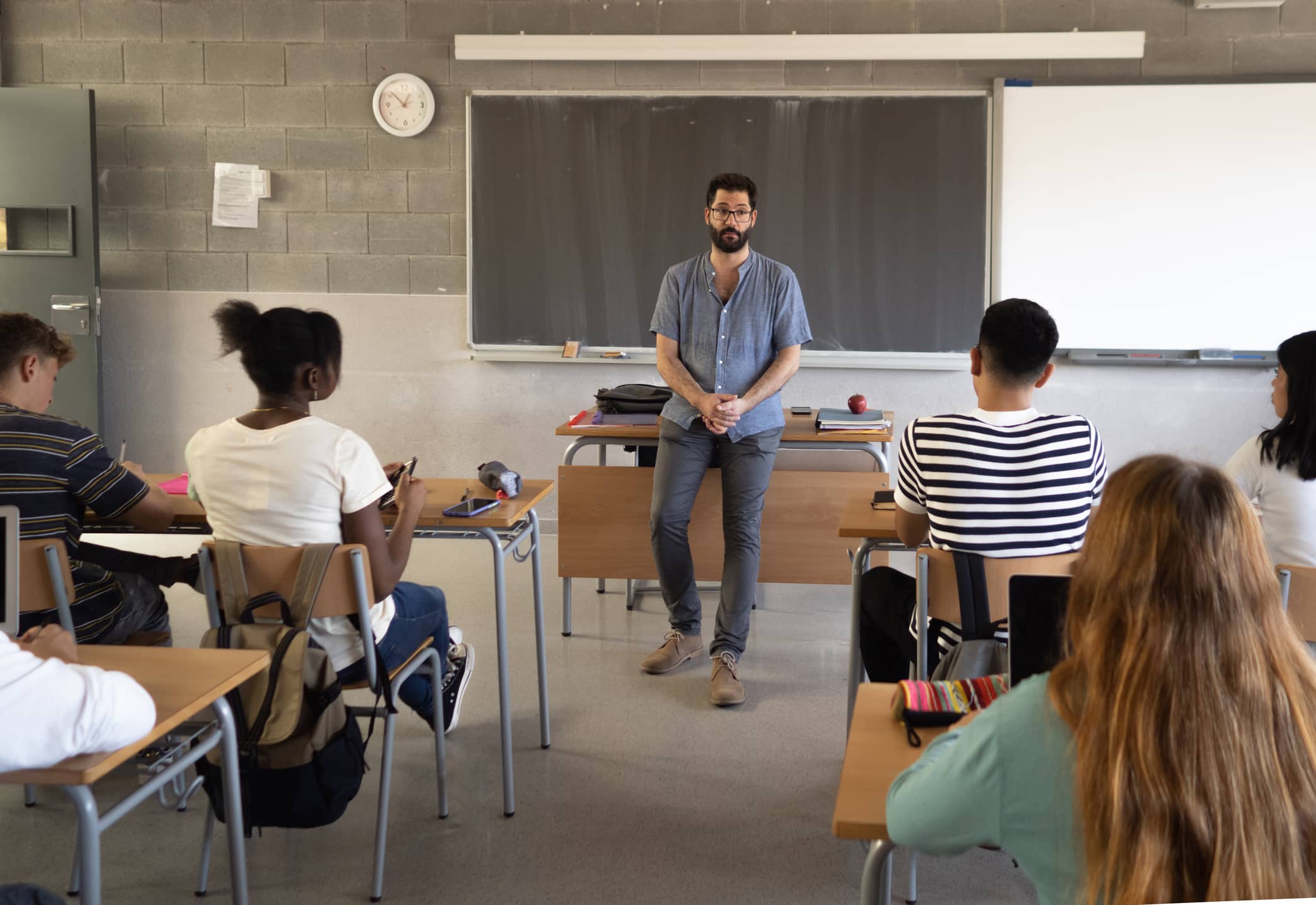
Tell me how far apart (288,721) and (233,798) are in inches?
8.2

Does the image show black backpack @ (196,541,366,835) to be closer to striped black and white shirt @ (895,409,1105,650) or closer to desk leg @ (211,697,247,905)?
desk leg @ (211,697,247,905)

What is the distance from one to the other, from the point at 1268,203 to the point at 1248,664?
183 inches

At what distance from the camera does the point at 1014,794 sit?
1064 mm

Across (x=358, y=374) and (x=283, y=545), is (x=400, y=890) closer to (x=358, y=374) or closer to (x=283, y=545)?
(x=283, y=545)

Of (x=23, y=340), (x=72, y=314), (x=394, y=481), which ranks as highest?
(x=72, y=314)

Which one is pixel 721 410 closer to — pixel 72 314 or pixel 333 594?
pixel 333 594

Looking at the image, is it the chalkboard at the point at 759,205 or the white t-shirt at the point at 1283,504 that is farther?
the chalkboard at the point at 759,205

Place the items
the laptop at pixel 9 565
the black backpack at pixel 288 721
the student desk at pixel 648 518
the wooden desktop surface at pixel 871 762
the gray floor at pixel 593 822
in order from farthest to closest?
the student desk at pixel 648 518, the gray floor at pixel 593 822, the black backpack at pixel 288 721, the laptop at pixel 9 565, the wooden desktop surface at pixel 871 762

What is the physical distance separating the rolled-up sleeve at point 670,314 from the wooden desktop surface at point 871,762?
85.2 inches

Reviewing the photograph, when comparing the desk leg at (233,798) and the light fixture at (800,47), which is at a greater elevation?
the light fixture at (800,47)

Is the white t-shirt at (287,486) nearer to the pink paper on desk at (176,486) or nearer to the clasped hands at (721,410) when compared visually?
the pink paper on desk at (176,486)

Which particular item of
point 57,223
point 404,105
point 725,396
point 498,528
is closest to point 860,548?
point 498,528

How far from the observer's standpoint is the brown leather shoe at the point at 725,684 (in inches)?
129

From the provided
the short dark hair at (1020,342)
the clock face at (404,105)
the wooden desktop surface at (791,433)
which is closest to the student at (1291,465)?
the short dark hair at (1020,342)
